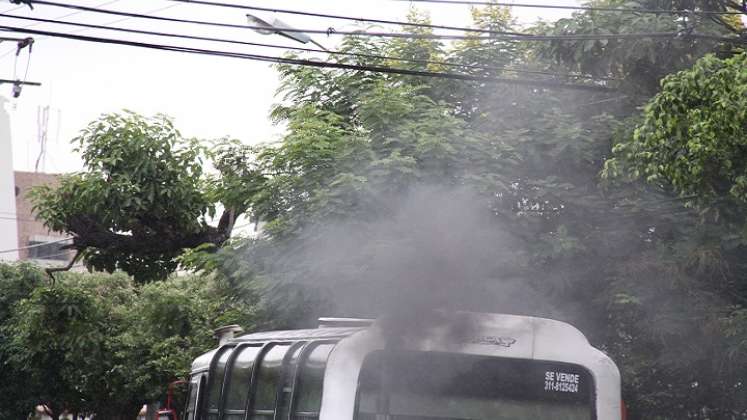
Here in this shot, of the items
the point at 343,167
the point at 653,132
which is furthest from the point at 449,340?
the point at 343,167

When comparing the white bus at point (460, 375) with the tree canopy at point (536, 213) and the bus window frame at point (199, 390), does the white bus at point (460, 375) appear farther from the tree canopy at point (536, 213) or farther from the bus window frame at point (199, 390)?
the bus window frame at point (199, 390)

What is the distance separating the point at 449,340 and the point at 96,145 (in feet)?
43.6

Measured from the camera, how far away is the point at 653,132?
12.3 m

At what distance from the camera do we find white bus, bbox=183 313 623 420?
9.61 meters

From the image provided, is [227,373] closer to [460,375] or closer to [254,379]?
[254,379]

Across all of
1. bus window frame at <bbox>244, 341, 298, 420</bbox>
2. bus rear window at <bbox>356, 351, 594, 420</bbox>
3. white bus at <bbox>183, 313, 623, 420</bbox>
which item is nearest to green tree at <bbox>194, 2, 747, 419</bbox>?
bus window frame at <bbox>244, 341, 298, 420</bbox>

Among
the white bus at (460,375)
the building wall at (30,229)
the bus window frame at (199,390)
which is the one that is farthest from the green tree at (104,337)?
the building wall at (30,229)

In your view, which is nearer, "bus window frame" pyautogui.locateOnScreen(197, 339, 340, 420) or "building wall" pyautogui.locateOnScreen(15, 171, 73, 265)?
"bus window frame" pyautogui.locateOnScreen(197, 339, 340, 420)

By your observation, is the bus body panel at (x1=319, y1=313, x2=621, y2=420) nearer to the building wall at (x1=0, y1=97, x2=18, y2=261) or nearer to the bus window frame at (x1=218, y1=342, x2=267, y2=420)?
the bus window frame at (x1=218, y1=342, x2=267, y2=420)

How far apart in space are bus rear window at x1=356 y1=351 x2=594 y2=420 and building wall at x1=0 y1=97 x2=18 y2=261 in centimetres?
4972

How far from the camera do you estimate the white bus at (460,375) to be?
378 inches

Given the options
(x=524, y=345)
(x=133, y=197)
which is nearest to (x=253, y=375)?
(x=524, y=345)

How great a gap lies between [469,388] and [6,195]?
52.7 metres

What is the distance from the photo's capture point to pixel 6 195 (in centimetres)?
5894
